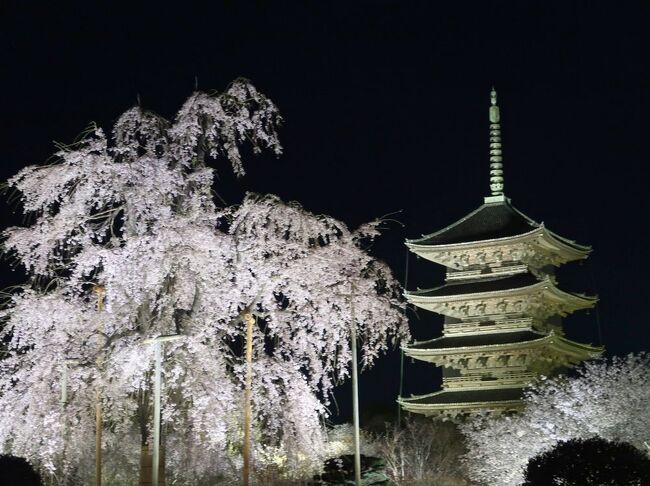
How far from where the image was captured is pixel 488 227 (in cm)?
3969

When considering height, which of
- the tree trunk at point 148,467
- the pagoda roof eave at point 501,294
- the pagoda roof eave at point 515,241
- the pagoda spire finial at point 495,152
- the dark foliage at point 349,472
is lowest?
the dark foliage at point 349,472

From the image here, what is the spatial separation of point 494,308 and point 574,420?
13403 mm

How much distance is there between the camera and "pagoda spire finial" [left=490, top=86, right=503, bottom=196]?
137ft

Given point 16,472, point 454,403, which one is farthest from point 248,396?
point 454,403

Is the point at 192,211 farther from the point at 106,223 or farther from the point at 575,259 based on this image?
the point at 575,259

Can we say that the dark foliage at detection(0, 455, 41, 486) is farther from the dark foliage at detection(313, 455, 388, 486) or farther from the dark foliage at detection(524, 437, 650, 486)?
the dark foliage at detection(524, 437, 650, 486)

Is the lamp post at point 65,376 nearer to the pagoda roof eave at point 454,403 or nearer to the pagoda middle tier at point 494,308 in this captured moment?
the pagoda roof eave at point 454,403

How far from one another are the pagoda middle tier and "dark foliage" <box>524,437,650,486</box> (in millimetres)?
17860

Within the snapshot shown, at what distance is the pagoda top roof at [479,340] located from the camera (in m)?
36.3

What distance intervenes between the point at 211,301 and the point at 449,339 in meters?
20.3

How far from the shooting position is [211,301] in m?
19.4

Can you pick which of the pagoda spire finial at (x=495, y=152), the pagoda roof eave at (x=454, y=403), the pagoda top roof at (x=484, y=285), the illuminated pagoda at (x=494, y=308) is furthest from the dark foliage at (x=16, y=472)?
the pagoda spire finial at (x=495, y=152)

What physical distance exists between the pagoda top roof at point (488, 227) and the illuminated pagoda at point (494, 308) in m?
0.04

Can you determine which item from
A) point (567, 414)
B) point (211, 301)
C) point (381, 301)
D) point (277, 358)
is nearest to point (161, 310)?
point (211, 301)
